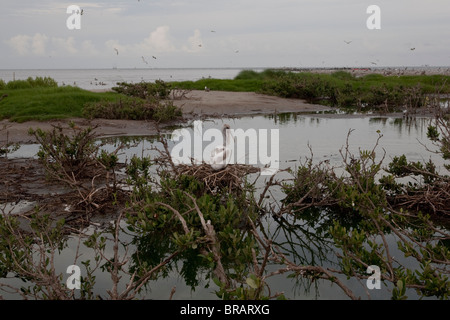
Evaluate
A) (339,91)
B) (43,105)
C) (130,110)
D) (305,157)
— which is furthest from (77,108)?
(339,91)

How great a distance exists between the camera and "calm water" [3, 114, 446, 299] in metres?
5.62

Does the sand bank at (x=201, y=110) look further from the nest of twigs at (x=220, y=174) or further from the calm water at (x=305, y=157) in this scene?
the nest of twigs at (x=220, y=174)

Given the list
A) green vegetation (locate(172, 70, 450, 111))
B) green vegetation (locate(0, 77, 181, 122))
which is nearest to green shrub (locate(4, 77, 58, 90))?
green vegetation (locate(0, 77, 181, 122))

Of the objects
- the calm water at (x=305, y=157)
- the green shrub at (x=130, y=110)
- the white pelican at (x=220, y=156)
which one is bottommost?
the calm water at (x=305, y=157)

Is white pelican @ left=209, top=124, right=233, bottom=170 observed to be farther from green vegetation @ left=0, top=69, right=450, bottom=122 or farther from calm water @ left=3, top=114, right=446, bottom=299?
green vegetation @ left=0, top=69, right=450, bottom=122

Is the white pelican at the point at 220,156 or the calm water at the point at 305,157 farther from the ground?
the white pelican at the point at 220,156

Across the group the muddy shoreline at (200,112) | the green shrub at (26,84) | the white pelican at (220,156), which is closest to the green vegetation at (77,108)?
the muddy shoreline at (200,112)

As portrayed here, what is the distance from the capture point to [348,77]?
42.1 m

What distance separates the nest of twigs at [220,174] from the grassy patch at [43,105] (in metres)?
12.1

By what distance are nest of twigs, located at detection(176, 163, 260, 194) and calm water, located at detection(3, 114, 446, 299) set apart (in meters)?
0.94

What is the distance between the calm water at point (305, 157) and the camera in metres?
5.62
